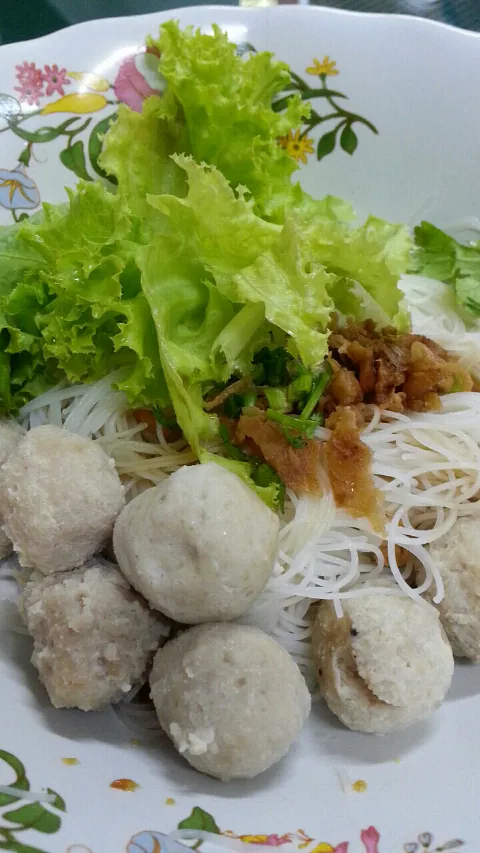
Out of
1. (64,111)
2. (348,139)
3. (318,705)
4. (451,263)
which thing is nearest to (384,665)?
(318,705)

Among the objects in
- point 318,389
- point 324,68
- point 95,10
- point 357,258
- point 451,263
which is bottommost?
point 318,389

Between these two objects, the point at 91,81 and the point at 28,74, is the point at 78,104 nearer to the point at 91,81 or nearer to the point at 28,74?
the point at 91,81

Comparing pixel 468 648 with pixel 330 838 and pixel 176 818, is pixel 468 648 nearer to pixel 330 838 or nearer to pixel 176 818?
pixel 330 838

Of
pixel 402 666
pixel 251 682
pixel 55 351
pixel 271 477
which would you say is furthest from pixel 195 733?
pixel 55 351

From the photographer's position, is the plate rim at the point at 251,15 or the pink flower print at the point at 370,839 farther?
the plate rim at the point at 251,15

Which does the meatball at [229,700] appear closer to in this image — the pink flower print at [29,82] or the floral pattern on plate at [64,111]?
the floral pattern on plate at [64,111]

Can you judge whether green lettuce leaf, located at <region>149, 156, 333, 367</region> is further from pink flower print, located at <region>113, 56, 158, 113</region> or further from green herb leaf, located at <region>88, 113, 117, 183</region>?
pink flower print, located at <region>113, 56, 158, 113</region>

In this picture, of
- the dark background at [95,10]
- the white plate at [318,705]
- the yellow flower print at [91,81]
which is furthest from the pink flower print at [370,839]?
the dark background at [95,10]
